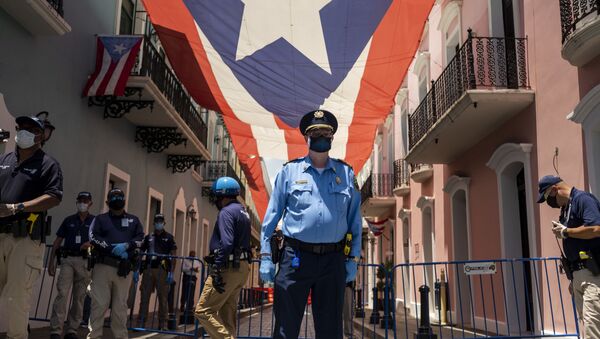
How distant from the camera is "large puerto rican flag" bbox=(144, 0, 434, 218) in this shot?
820cm

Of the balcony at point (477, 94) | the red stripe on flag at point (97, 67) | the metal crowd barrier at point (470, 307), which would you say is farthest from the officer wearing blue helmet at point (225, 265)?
the balcony at point (477, 94)

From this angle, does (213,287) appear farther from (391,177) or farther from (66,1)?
(391,177)

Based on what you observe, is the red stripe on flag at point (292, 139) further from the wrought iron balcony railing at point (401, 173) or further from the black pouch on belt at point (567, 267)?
the wrought iron balcony railing at point (401, 173)

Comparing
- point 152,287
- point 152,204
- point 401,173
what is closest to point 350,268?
point 152,287

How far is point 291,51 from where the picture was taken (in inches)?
333

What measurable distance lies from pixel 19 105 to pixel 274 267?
6282mm

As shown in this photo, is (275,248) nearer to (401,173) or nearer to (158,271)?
(158,271)

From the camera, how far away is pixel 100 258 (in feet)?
21.6

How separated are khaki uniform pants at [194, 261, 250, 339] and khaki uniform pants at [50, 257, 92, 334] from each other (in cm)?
223

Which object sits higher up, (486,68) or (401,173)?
(486,68)

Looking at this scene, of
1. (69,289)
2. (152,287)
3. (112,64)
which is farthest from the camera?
(112,64)

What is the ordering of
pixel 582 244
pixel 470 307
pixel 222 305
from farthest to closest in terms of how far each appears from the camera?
pixel 470 307 → pixel 222 305 → pixel 582 244

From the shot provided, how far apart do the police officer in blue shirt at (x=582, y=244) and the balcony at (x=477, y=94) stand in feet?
17.4

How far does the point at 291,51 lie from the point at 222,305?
3.94m
